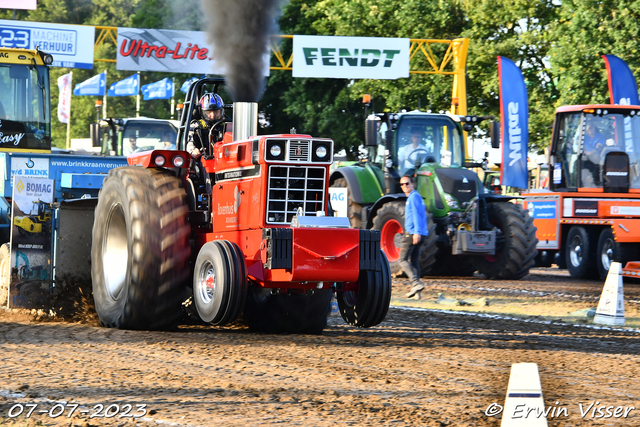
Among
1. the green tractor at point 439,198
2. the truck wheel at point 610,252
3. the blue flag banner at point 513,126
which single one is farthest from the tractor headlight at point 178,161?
the blue flag banner at point 513,126

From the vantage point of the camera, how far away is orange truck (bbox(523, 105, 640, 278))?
1788 cm

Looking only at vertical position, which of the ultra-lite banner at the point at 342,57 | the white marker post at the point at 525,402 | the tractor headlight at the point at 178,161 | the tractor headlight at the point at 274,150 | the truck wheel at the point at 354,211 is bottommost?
the white marker post at the point at 525,402

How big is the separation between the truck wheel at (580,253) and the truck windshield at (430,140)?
10.9 ft

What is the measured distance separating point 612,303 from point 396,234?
20.6 feet

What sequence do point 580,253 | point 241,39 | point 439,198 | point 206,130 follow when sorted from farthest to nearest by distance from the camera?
point 580,253
point 439,198
point 206,130
point 241,39

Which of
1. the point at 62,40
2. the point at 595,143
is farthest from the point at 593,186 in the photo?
the point at 62,40

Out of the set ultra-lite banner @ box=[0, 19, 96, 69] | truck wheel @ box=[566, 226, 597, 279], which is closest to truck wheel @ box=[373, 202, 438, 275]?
truck wheel @ box=[566, 226, 597, 279]

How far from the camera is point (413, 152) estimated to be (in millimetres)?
17297

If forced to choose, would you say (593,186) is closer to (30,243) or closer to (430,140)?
(430,140)

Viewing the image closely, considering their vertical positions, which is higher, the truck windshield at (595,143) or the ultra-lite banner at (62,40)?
the ultra-lite banner at (62,40)

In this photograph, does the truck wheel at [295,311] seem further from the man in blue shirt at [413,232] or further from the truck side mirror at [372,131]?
the truck side mirror at [372,131]

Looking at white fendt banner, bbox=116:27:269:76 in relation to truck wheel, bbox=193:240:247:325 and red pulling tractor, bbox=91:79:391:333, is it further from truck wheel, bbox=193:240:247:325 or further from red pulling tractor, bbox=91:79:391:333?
truck wheel, bbox=193:240:247:325

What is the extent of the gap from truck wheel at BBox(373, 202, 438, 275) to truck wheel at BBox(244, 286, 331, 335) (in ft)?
23.0

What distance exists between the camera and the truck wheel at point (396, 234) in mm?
15836
